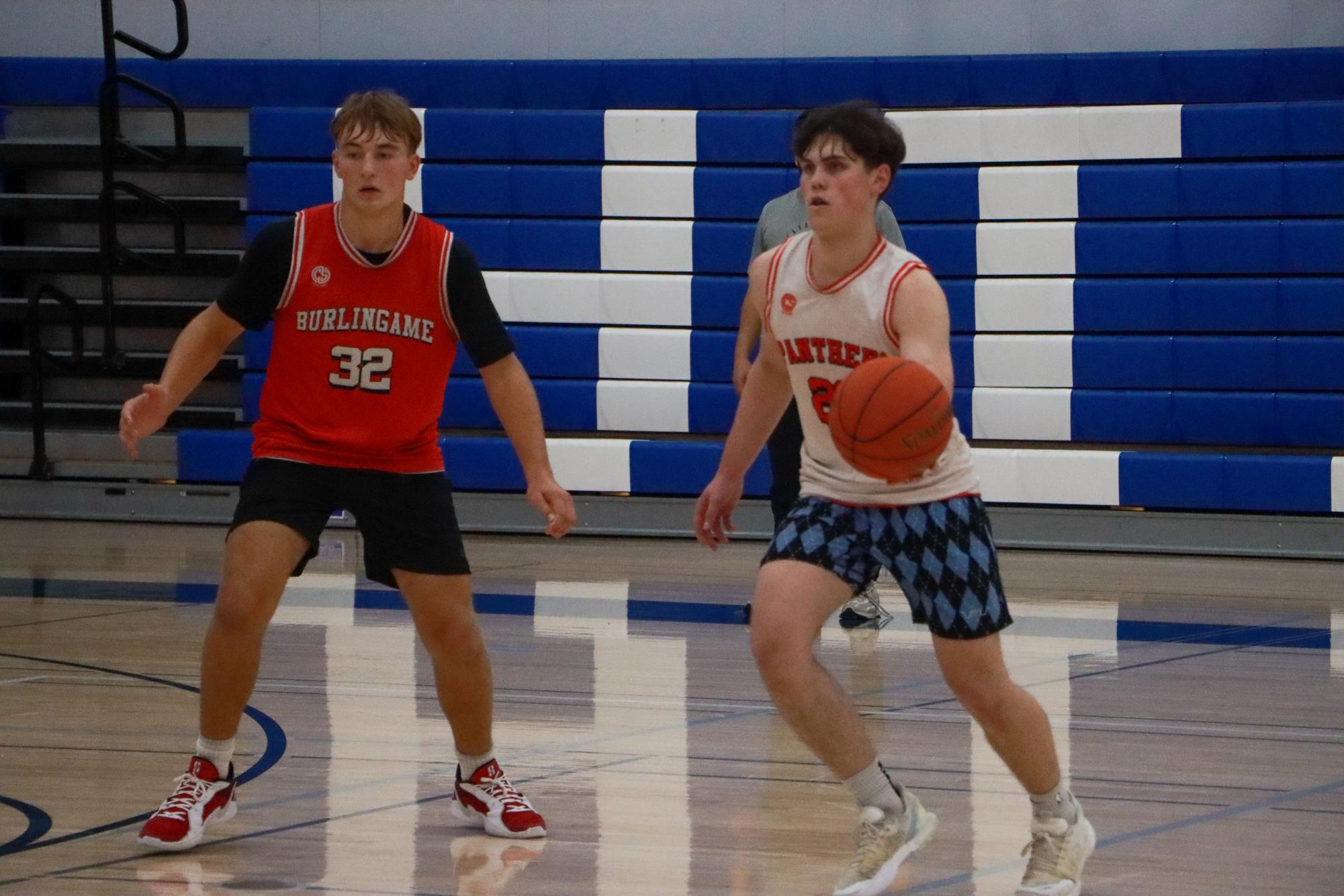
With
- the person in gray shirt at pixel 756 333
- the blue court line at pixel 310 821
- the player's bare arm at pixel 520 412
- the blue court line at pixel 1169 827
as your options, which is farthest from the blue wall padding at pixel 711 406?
the player's bare arm at pixel 520 412

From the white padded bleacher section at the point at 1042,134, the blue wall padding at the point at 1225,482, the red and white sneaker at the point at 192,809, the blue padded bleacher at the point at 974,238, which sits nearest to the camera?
the red and white sneaker at the point at 192,809

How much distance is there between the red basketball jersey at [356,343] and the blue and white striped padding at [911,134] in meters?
4.88

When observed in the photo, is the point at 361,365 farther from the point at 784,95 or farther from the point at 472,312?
the point at 784,95

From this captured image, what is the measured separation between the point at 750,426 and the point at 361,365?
0.65 m

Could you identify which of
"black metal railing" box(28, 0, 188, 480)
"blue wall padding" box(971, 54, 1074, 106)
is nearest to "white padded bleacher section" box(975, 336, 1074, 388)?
"blue wall padding" box(971, 54, 1074, 106)

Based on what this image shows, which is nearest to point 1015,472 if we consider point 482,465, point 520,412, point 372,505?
point 482,465

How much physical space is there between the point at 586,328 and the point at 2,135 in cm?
303

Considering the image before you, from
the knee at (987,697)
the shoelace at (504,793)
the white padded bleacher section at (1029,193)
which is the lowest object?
the shoelace at (504,793)

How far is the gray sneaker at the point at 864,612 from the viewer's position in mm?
5562

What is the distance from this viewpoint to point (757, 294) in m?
2.90

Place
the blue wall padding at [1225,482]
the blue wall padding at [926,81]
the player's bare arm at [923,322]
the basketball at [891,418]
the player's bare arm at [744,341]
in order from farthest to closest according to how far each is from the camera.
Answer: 1. the blue wall padding at [926,81]
2. the blue wall padding at [1225,482]
3. the player's bare arm at [744,341]
4. the player's bare arm at [923,322]
5. the basketball at [891,418]

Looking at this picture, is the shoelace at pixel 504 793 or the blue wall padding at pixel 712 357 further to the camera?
the blue wall padding at pixel 712 357

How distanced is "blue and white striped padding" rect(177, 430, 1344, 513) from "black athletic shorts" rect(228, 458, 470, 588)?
4.54 m

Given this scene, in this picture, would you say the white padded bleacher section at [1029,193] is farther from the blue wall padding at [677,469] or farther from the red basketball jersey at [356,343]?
the red basketball jersey at [356,343]
